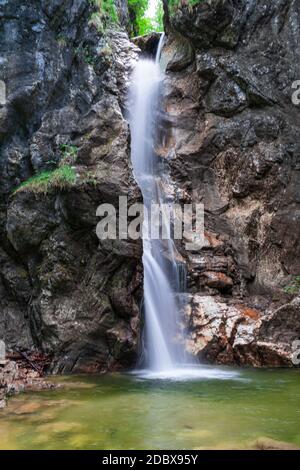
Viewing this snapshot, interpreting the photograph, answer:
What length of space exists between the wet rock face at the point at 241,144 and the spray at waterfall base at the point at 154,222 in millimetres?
279

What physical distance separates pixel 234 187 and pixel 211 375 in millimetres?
5526

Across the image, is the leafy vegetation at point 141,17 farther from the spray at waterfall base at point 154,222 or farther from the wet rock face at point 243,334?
the wet rock face at point 243,334

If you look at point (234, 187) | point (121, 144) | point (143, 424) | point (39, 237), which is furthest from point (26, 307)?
point (234, 187)

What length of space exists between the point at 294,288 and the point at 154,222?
357 centimetres

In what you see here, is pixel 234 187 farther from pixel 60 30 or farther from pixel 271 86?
pixel 60 30

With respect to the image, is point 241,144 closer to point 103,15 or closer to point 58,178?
point 103,15

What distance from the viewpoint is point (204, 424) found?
4516 millimetres

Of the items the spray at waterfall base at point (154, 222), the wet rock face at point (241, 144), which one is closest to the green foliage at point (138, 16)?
the wet rock face at point (241, 144)

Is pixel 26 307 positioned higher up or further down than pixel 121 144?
further down

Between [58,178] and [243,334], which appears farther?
[243,334]

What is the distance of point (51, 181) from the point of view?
8906mm

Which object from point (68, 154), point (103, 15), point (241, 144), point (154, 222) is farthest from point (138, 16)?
point (68, 154)

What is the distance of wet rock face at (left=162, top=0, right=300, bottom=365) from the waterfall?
45cm
